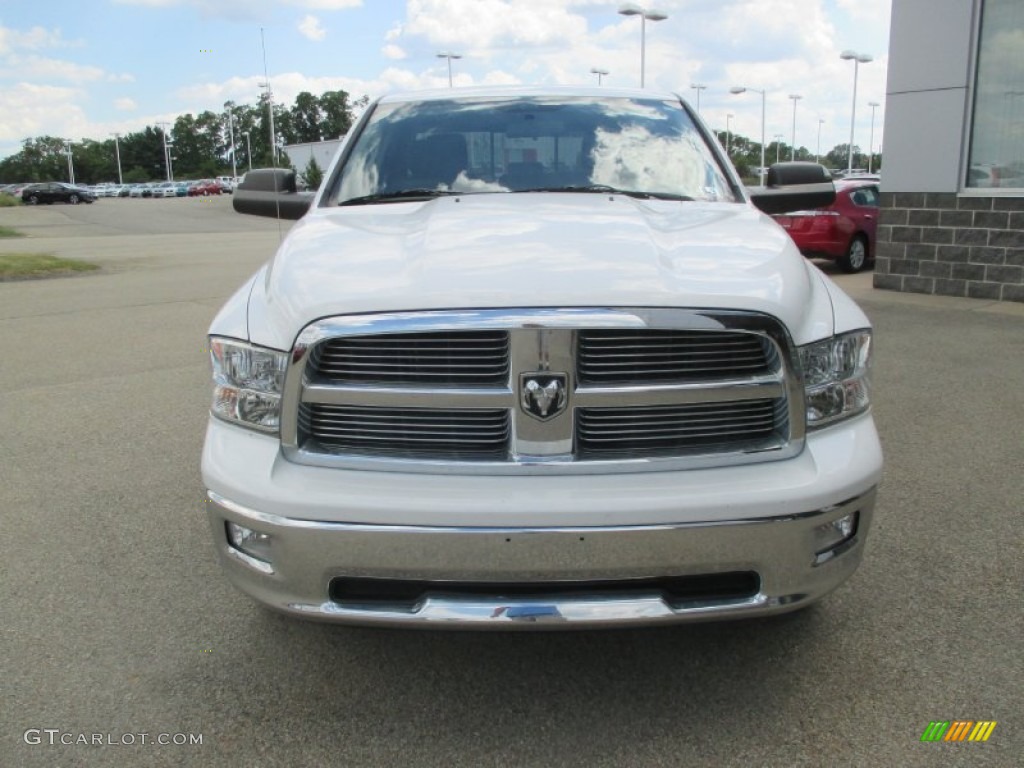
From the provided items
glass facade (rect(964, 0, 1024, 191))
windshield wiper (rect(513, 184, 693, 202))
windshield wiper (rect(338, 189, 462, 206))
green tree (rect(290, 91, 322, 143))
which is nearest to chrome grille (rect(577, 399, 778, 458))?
windshield wiper (rect(513, 184, 693, 202))

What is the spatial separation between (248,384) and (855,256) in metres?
13.3

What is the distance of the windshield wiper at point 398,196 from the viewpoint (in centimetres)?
358

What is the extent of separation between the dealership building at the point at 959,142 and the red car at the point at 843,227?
2759 millimetres

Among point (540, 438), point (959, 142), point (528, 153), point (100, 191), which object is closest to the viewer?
point (540, 438)

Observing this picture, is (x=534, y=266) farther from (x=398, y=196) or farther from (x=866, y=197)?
(x=866, y=197)

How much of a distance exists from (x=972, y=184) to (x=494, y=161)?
28.1 ft

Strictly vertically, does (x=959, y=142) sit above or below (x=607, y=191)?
above

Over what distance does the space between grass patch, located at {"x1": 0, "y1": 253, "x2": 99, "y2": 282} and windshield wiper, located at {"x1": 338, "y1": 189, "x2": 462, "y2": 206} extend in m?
12.4

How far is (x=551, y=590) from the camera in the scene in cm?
229

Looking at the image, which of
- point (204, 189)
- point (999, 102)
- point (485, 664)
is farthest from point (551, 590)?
point (204, 189)

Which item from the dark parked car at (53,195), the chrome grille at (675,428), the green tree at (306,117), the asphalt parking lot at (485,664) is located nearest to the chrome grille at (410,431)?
the chrome grille at (675,428)

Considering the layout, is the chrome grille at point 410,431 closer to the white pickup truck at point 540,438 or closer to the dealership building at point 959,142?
the white pickup truck at point 540,438

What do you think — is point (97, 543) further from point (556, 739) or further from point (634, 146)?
point (634, 146)

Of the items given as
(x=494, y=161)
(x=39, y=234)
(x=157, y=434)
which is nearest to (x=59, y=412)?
(x=157, y=434)
